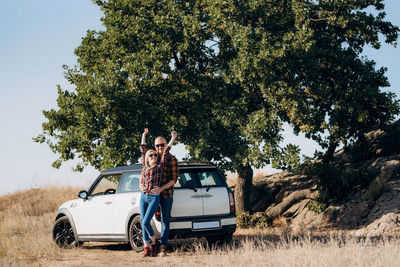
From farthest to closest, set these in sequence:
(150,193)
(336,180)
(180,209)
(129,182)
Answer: (336,180), (129,182), (180,209), (150,193)

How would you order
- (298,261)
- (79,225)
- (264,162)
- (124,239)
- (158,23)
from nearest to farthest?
(298,261)
(124,239)
(79,225)
(264,162)
(158,23)

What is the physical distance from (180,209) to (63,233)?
4.03 meters

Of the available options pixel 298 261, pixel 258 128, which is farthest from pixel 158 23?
pixel 298 261

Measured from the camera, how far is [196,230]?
1036cm

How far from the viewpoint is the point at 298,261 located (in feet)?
27.1

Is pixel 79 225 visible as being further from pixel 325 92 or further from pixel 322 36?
pixel 322 36

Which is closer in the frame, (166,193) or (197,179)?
(166,193)

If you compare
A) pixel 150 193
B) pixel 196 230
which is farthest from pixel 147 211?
pixel 196 230

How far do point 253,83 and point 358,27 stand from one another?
4.94 metres

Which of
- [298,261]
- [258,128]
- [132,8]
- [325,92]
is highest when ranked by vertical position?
[132,8]

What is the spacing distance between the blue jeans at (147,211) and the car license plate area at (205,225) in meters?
0.93

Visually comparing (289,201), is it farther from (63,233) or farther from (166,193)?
(166,193)

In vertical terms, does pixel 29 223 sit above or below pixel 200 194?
below

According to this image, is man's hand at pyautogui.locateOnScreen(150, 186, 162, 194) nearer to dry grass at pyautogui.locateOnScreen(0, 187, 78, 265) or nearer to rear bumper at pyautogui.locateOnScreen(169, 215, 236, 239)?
rear bumper at pyautogui.locateOnScreen(169, 215, 236, 239)
